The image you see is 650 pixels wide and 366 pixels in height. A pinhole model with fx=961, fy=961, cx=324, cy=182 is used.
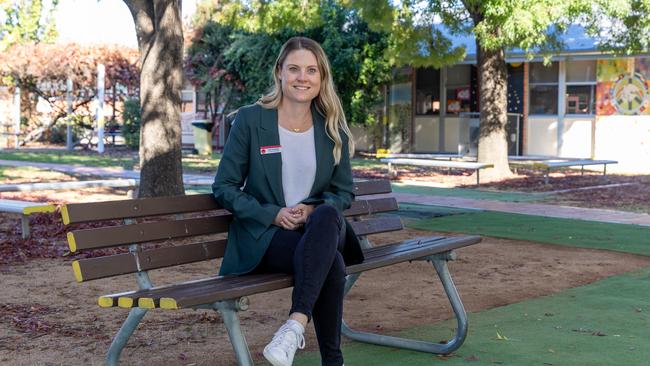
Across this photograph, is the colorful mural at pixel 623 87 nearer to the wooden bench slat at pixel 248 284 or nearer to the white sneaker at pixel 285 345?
the wooden bench slat at pixel 248 284

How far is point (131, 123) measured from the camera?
28.3m

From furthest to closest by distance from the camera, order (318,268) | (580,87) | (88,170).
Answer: (580,87)
(88,170)
(318,268)

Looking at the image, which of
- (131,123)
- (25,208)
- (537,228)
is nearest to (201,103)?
(131,123)

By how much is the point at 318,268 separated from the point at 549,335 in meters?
1.88

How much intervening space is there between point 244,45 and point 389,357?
22814mm

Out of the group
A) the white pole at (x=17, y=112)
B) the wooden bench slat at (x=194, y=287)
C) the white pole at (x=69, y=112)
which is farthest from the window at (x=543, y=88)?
the wooden bench slat at (x=194, y=287)

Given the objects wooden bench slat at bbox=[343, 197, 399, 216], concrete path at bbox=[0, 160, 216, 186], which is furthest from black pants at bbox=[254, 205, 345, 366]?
concrete path at bbox=[0, 160, 216, 186]

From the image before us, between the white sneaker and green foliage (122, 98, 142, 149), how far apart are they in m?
24.4

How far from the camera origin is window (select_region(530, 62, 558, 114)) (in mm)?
25156

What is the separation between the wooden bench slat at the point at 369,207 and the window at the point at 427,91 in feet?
74.0

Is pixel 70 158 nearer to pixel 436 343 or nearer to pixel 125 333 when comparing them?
pixel 436 343

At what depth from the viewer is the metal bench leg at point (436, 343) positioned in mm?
5031

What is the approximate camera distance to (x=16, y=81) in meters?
29.3

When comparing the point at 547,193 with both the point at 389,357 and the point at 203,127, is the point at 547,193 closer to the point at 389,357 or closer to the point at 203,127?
the point at 389,357
